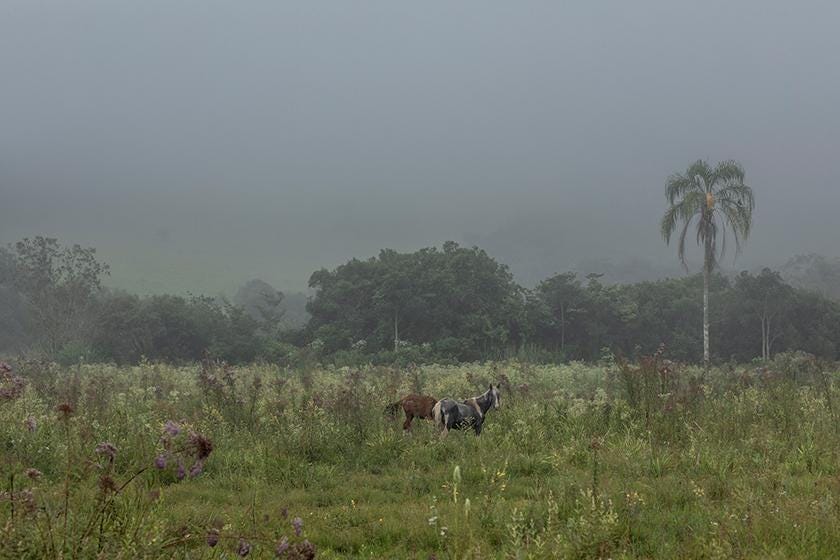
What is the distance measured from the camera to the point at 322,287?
151 ft

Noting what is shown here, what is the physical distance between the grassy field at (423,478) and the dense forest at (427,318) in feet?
78.9

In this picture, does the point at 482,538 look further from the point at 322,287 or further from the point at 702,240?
the point at 322,287

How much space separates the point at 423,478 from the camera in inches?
298

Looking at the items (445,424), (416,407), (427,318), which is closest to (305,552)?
(445,424)

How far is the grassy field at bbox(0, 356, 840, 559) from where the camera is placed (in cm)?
382

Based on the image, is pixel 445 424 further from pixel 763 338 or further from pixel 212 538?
pixel 763 338

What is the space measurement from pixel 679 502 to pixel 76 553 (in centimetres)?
571

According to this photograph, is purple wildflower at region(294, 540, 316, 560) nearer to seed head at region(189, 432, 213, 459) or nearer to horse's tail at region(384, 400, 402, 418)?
seed head at region(189, 432, 213, 459)

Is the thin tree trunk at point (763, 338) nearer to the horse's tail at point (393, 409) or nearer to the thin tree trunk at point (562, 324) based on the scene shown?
the thin tree trunk at point (562, 324)

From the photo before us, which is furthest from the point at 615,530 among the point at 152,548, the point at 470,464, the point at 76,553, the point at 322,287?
the point at 322,287

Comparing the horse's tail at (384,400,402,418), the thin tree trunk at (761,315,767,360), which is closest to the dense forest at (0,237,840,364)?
the thin tree trunk at (761,315,767,360)

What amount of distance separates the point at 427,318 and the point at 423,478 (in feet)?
117

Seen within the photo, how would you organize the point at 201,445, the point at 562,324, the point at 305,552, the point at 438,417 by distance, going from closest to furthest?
the point at 305,552, the point at 201,445, the point at 438,417, the point at 562,324

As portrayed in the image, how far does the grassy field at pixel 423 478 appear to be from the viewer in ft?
12.5
